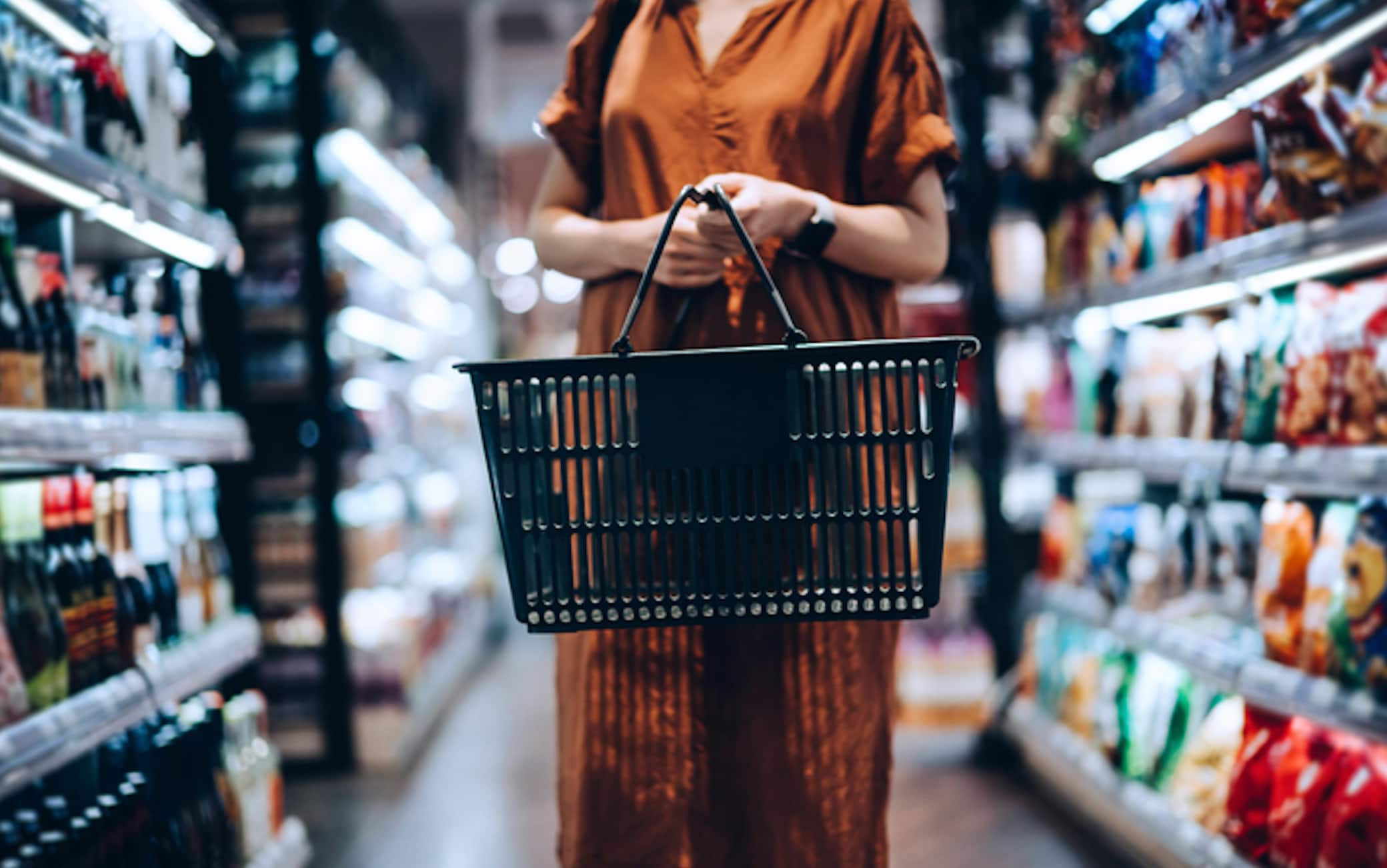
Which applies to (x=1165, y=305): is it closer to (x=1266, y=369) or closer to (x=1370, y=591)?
(x=1266, y=369)

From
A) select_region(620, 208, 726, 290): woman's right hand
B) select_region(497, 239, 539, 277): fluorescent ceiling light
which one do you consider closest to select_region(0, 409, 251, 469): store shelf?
select_region(620, 208, 726, 290): woman's right hand

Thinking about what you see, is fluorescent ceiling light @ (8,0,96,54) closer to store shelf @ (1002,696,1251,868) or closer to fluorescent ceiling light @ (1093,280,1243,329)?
fluorescent ceiling light @ (1093,280,1243,329)

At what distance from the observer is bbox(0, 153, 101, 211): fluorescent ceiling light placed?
1.81 meters

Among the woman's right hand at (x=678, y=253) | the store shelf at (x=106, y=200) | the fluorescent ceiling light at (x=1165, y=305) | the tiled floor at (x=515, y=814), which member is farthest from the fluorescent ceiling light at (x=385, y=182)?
the woman's right hand at (x=678, y=253)

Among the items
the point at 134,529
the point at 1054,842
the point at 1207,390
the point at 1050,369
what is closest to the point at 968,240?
the point at 1050,369

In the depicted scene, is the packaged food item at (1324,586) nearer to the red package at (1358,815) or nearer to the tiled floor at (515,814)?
the red package at (1358,815)

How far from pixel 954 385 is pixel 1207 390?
6.07ft

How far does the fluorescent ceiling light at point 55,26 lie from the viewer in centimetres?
195

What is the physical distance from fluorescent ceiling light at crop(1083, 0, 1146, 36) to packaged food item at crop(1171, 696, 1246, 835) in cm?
163

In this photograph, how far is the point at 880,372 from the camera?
1.03 m

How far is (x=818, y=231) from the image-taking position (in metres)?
1.26

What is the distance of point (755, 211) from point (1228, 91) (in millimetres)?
1514

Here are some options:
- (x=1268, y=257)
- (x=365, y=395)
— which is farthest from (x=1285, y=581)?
(x=365, y=395)

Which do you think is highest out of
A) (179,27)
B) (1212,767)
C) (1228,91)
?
(179,27)
